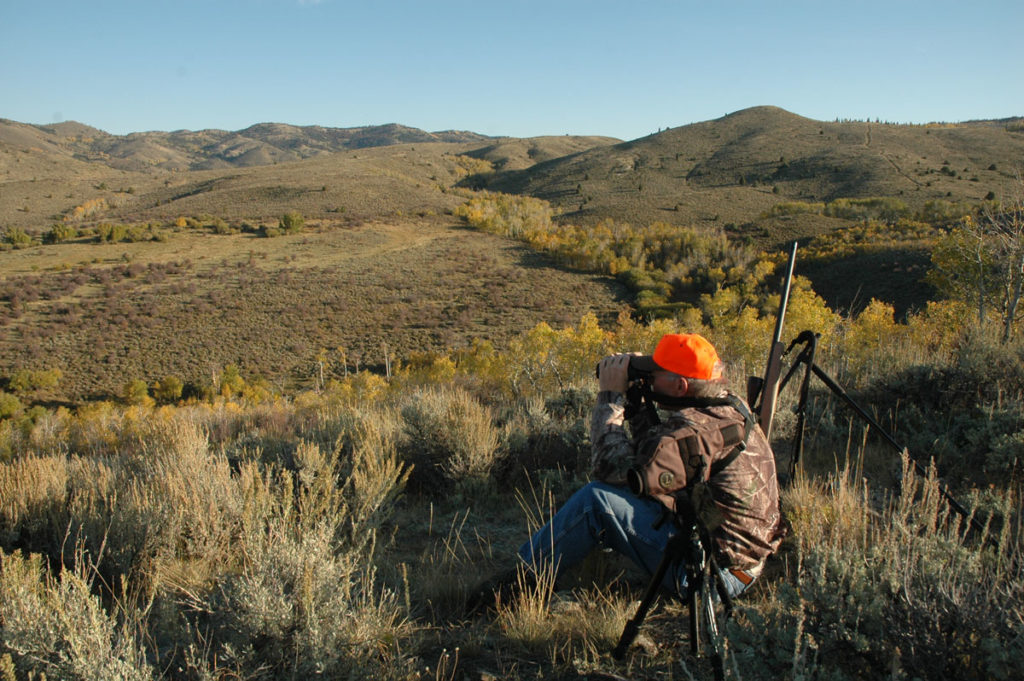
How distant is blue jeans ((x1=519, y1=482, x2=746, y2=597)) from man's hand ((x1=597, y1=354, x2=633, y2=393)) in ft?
1.85

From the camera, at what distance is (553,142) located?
5300 inches

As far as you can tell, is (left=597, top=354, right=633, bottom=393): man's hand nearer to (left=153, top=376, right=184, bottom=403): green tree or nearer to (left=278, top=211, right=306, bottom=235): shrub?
(left=153, top=376, right=184, bottom=403): green tree

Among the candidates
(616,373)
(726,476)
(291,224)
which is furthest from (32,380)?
(726,476)

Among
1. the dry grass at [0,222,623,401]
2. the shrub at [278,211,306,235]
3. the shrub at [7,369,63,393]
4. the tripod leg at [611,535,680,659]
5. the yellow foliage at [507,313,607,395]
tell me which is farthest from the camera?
the shrub at [278,211,306,235]

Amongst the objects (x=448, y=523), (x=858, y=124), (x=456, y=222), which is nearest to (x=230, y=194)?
(x=456, y=222)

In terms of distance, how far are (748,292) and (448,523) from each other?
3537cm

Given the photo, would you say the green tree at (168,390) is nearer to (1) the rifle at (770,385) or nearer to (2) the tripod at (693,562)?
(1) the rifle at (770,385)

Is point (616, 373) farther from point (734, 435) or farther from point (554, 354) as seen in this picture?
point (554, 354)

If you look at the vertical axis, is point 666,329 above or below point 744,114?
below

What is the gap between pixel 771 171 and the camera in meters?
63.2

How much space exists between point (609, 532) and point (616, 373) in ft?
2.60

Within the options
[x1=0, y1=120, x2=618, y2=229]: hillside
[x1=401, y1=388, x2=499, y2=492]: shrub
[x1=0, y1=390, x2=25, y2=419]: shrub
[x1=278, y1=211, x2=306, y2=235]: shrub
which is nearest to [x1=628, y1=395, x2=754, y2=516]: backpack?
[x1=401, y1=388, x2=499, y2=492]: shrub

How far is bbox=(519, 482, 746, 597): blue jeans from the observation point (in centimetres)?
246

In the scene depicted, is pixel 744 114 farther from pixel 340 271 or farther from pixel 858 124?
pixel 340 271
